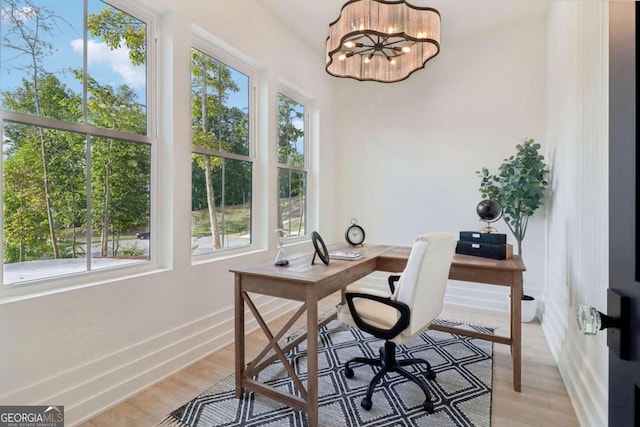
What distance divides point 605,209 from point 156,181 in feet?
8.91

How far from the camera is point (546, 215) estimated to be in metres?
3.31

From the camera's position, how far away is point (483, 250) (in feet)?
7.87

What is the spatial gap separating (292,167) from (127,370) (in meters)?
2.57

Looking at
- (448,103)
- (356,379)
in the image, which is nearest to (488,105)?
(448,103)

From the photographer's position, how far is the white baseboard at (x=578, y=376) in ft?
5.12

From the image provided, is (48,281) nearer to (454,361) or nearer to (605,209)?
(454,361)

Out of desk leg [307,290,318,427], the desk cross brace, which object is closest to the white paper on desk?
the desk cross brace

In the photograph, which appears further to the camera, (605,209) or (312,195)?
(312,195)

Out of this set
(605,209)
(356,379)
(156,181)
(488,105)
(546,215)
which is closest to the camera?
(605,209)

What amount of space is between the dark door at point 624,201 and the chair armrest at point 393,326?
42.8 inches

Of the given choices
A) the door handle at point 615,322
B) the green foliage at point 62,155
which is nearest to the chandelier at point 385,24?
the green foliage at point 62,155

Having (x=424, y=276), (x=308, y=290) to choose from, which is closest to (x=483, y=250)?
(x=424, y=276)

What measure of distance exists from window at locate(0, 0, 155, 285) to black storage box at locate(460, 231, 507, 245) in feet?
7.93

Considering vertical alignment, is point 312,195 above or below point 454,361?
above
